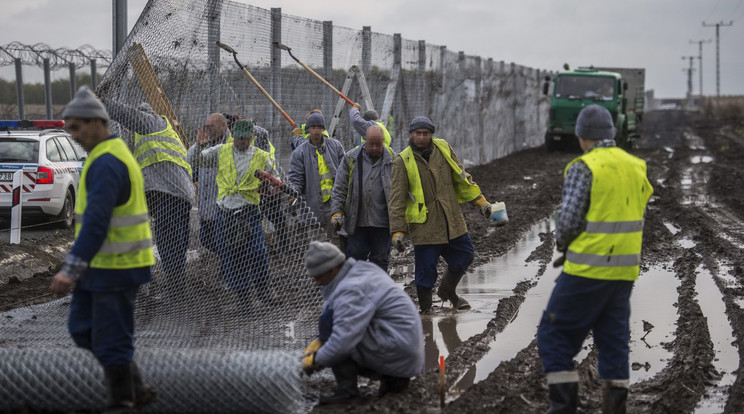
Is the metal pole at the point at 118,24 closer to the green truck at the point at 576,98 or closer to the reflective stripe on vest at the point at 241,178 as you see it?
the reflective stripe on vest at the point at 241,178

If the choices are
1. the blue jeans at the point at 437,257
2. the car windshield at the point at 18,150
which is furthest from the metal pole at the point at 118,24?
the blue jeans at the point at 437,257

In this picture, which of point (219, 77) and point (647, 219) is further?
point (647, 219)

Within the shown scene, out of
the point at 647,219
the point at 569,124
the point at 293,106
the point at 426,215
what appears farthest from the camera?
the point at 569,124

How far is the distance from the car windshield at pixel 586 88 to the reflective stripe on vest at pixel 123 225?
94.4ft

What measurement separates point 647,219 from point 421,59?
664 centimetres

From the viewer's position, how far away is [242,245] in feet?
28.1

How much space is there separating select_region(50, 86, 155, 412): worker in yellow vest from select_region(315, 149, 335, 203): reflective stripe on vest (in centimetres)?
437

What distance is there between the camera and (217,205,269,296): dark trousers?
8.44 meters

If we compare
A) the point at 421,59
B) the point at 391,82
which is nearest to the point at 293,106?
the point at 391,82

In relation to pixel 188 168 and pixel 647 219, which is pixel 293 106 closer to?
pixel 188 168

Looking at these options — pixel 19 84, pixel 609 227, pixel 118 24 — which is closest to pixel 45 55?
pixel 19 84

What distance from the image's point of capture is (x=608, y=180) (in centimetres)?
527

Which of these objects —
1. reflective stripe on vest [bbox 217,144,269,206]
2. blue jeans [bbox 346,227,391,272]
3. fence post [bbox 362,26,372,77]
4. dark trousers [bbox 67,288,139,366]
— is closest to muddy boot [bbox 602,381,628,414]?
dark trousers [bbox 67,288,139,366]

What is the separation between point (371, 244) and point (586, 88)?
25381 millimetres
